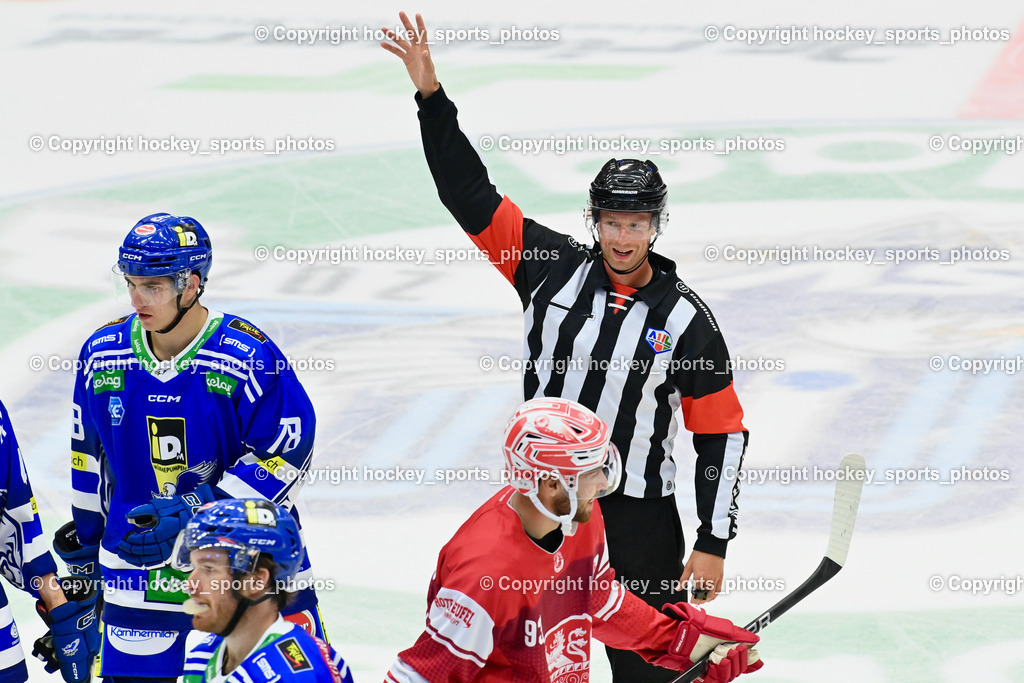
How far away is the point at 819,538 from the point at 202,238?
3.13 meters

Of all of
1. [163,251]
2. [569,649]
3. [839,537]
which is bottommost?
[569,649]

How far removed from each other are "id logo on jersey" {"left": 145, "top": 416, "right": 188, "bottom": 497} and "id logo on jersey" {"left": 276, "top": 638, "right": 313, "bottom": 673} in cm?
127

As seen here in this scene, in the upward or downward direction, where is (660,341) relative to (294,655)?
upward

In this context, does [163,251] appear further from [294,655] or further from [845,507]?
[845,507]

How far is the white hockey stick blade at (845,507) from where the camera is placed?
402 centimetres

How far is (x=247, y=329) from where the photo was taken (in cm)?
391

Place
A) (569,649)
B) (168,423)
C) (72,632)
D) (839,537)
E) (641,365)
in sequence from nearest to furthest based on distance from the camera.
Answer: (569,649) → (168,423) → (72,632) → (839,537) → (641,365)

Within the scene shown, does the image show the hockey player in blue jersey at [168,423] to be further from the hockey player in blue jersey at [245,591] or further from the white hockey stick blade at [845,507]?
the white hockey stick blade at [845,507]

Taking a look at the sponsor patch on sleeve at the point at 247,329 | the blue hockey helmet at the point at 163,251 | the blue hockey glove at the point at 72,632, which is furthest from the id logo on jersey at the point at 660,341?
the blue hockey glove at the point at 72,632

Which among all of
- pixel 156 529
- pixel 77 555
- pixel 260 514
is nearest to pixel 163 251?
pixel 156 529

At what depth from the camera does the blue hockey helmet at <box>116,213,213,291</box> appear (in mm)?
3730

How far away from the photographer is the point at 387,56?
13.5 m

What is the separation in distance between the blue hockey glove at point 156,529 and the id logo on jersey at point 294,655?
108 cm

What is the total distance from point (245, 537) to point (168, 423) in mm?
1208
